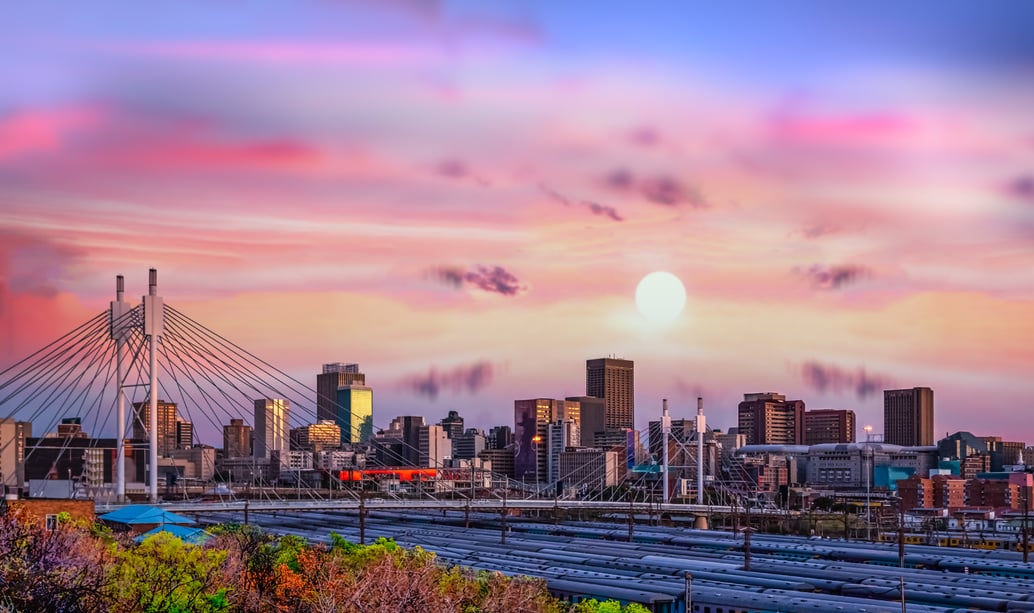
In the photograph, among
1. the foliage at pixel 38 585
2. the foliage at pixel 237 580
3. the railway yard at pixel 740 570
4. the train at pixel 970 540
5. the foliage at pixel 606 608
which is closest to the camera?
the foliage at pixel 38 585

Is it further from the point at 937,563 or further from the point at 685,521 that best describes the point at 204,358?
the point at 685,521

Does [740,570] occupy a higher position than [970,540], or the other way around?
[740,570]

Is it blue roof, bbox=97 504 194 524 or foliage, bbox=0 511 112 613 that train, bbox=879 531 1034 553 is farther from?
foliage, bbox=0 511 112 613

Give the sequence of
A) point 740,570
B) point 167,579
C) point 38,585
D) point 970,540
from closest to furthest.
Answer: point 38,585, point 167,579, point 740,570, point 970,540

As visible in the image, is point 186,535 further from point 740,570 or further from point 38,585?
point 38,585

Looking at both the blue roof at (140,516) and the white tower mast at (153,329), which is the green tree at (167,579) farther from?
the white tower mast at (153,329)

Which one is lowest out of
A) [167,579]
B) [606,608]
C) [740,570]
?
[740,570]

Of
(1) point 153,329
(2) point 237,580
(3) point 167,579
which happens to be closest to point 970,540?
(1) point 153,329

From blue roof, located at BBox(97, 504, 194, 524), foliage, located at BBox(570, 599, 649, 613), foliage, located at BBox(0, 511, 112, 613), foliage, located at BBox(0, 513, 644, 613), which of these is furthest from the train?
foliage, located at BBox(0, 511, 112, 613)

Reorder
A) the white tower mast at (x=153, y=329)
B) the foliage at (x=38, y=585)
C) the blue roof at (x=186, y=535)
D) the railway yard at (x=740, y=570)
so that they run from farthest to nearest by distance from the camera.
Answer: the white tower mast at (x=153, y=329), the blue roof at (x=186, y=535), the railway yard at (x=740, y=570), the foliage at (x=38, y=585)

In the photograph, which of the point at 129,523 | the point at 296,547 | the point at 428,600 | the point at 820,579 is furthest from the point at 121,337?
the point at 428,600

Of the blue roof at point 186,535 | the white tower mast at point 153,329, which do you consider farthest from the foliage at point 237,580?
the white tower mast at point 153,329

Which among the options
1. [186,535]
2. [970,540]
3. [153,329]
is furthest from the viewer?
[970,540]

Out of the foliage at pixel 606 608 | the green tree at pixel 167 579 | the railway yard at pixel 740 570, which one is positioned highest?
the green tree at pixel 167 579
